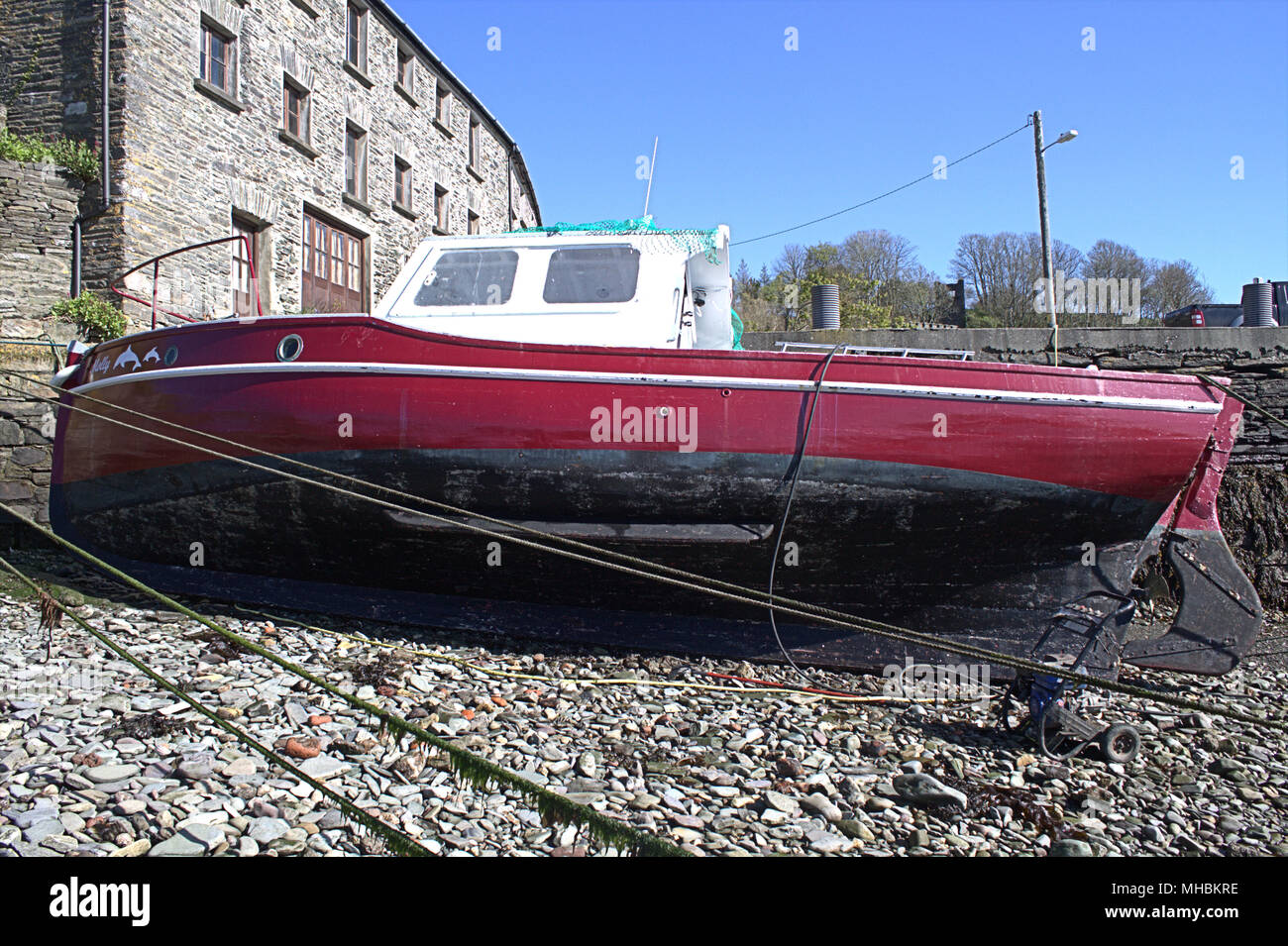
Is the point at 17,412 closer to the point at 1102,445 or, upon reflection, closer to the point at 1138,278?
the point at 1102,445

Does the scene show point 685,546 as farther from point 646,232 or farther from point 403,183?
point 403,183

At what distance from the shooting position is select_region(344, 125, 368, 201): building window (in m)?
15.6

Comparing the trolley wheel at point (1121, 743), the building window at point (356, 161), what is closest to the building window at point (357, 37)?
the building window at point (356, 161)

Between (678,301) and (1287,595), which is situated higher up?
(678,301)

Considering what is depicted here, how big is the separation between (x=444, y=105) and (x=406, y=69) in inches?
66.2

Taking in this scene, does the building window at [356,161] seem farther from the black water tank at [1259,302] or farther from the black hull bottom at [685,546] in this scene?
the black water tank at [1259,302]

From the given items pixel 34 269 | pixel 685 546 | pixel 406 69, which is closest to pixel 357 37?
pixel 406 69

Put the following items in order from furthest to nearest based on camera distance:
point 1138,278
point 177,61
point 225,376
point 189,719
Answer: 1. point 1138,278
2. point 177,61
3. point 225,376
4. point 189,719

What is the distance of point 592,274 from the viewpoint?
5465mm

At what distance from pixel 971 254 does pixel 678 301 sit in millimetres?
27958

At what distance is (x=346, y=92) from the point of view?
15.4 m

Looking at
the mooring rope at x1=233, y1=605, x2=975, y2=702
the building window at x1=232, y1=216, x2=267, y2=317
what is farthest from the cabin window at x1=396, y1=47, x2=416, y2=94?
the mooring rope at x1=233, y1=605, x2=975, y2=702

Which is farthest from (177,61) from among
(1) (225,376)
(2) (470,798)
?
(2) (470,798)

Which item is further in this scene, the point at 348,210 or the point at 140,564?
the point at 348,210
